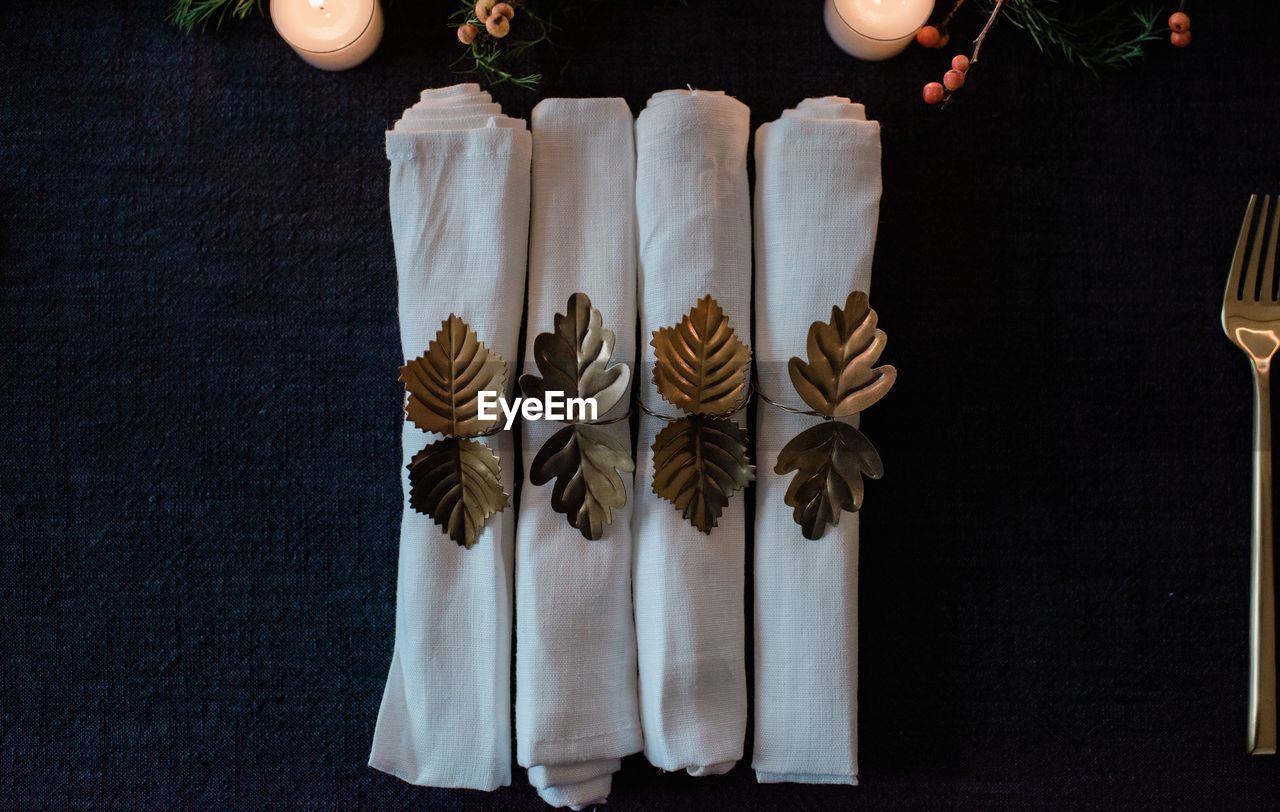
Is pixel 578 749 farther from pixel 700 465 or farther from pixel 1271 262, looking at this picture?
pixel 1271 262

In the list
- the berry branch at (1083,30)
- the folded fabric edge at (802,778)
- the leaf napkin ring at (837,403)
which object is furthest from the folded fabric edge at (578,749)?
the berry branch at (1083,30)

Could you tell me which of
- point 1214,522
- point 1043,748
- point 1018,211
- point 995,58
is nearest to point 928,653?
point 1043,748

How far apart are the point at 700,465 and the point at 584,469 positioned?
80 millimetres

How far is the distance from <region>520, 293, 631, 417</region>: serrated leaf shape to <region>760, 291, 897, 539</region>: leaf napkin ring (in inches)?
4.9

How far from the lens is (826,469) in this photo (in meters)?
0.62

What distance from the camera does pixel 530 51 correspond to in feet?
2.30

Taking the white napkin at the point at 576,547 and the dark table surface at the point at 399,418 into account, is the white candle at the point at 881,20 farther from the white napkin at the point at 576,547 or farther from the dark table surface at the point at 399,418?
the white napkin at the point at 576,547

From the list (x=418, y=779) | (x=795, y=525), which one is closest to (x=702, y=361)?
(x=795, y=525)

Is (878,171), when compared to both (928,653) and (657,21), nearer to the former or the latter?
(657,21)

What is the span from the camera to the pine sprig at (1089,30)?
70 cm

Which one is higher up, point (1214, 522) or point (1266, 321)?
point (1266, 321)

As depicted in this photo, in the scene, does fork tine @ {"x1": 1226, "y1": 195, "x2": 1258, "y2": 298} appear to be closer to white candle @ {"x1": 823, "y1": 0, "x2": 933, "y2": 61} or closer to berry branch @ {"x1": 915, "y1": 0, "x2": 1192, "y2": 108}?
berry branch @ {"x1": 915, "y1": 0, "x2": 1192, "y2": 108}

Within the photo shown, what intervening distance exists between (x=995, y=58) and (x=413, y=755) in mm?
696

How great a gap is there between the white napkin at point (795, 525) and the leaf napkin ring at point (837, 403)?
0.07 feet
